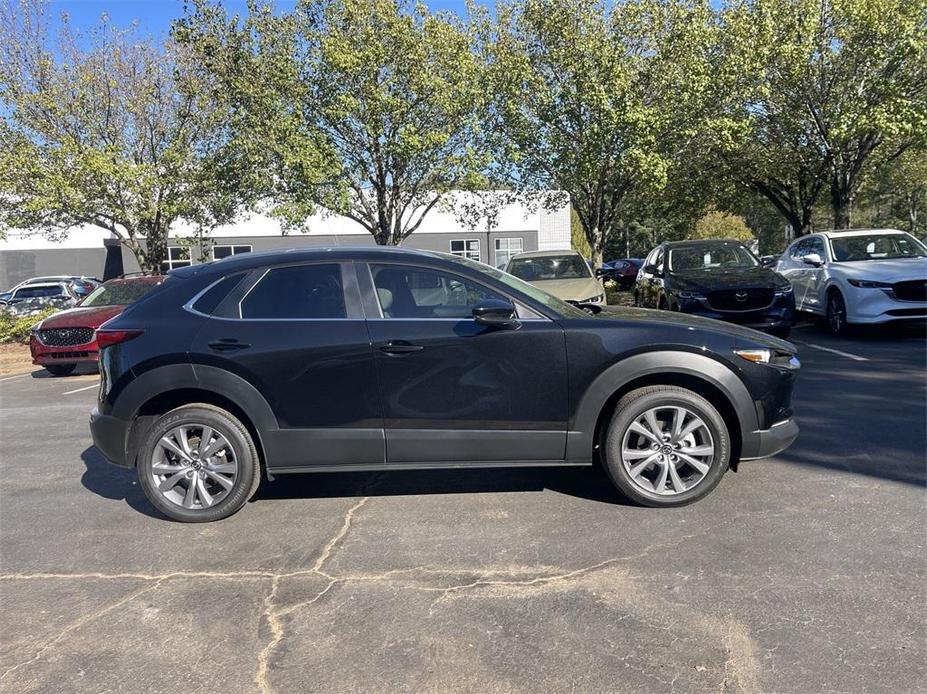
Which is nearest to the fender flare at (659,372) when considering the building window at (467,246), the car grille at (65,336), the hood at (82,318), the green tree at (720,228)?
the hood at (82,318)

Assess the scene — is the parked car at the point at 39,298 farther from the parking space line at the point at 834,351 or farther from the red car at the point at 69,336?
the parking space line at the point at 834,351

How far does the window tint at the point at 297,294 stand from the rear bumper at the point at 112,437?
1.07m

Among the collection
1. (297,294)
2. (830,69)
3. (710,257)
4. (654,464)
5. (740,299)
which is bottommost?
(654,464)

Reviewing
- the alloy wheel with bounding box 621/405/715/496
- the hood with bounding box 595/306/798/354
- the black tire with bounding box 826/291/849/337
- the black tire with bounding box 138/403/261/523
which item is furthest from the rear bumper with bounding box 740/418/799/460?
the black tire with bounding box 826/291/849/337

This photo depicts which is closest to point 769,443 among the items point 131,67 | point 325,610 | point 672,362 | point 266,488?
point 672,362

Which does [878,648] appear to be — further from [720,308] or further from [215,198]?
[215,198]

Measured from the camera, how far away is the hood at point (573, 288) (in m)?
10.8

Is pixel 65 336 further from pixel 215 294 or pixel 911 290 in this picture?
pixel 911 290

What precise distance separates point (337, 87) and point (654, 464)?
12.9 m

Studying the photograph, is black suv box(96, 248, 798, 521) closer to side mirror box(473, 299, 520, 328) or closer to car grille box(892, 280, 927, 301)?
side mirror box(473, 299, 520, 328)

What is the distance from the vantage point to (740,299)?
31.4 feet

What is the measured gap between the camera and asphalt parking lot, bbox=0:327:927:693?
9.22ft

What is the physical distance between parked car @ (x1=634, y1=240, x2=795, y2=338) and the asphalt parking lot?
426 cm

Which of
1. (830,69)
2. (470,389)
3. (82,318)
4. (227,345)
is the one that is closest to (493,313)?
(470,389)
